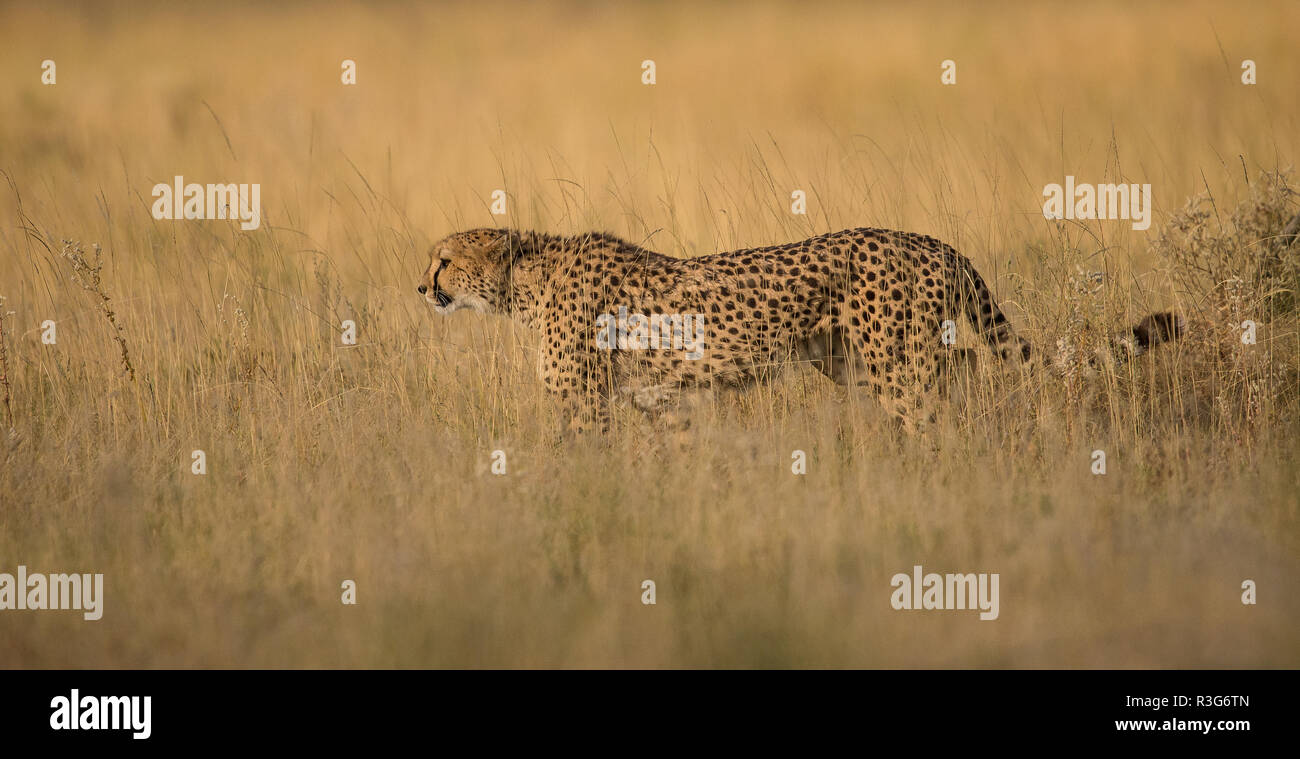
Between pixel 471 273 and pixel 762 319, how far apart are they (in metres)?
1.49

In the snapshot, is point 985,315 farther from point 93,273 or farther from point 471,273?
point 93,273

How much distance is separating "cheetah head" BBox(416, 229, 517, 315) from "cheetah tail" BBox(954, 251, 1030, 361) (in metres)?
2.11

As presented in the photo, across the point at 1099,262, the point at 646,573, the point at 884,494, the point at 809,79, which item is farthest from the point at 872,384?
the point at 809,79

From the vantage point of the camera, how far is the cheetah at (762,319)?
17.5 ft

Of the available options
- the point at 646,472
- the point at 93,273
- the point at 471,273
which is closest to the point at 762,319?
the point at 646,472

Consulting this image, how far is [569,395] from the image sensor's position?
5.57 meters

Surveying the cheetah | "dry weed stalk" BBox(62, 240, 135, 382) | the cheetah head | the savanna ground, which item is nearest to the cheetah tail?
the cheetah

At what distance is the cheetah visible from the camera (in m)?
5.34

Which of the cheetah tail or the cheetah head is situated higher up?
the cheetah head

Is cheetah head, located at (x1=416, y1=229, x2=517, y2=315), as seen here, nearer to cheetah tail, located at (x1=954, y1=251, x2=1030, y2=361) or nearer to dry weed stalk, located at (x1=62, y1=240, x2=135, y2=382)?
dry weed stalk, located at (x1=62, y1=240, x2=135, y2=382)

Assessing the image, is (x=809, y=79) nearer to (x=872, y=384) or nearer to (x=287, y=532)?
(x=872, y=384)

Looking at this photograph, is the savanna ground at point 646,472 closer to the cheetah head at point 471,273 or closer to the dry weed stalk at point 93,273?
the dry weed stalk at point 93,273

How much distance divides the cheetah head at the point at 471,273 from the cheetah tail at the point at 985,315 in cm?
211

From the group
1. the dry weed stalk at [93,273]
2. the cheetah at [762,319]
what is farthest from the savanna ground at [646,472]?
the cheetah at [762,319]
